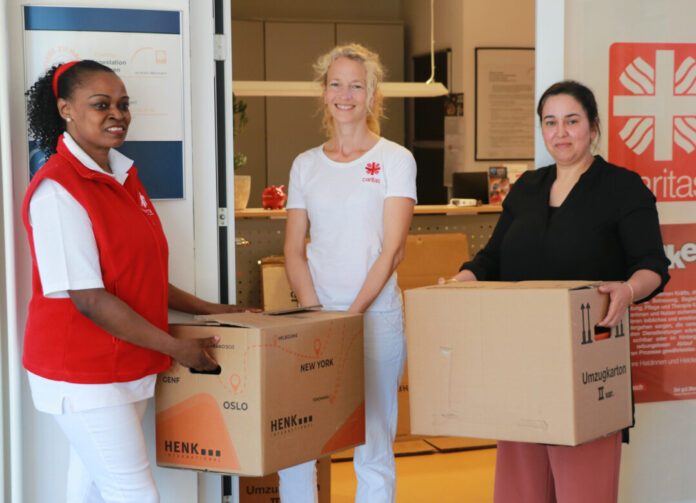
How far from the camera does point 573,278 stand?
2.19m

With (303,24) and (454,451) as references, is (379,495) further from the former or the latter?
(303,24)

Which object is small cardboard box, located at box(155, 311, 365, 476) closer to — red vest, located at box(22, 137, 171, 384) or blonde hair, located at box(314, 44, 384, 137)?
red vest, located at box(22, 137, 171, 384)

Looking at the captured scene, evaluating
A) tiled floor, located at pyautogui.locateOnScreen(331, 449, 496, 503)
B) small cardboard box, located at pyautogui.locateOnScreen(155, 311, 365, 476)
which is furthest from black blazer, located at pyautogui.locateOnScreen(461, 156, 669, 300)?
tiled floor, located at pyautogui.locateOnScreen(331, 449, 496, 503)

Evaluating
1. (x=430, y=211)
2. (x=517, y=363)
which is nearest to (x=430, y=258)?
(x=430, y=211)

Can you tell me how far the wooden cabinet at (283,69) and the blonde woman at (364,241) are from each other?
502 centimetres

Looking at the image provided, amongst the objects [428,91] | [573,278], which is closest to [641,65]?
[573,278]

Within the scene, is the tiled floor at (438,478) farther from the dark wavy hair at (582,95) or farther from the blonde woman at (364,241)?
the dark wavy hair at (582,95)

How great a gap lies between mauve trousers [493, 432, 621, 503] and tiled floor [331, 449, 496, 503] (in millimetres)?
1303

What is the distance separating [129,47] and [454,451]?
259 cm

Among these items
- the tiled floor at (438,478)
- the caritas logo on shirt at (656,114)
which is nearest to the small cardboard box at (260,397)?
the caritas logo on shirt at (656,114)

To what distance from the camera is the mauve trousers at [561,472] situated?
2123mm

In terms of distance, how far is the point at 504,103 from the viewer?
707cm

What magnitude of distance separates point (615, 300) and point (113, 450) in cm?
121

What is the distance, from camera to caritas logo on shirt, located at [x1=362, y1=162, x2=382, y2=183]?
8.38ft
